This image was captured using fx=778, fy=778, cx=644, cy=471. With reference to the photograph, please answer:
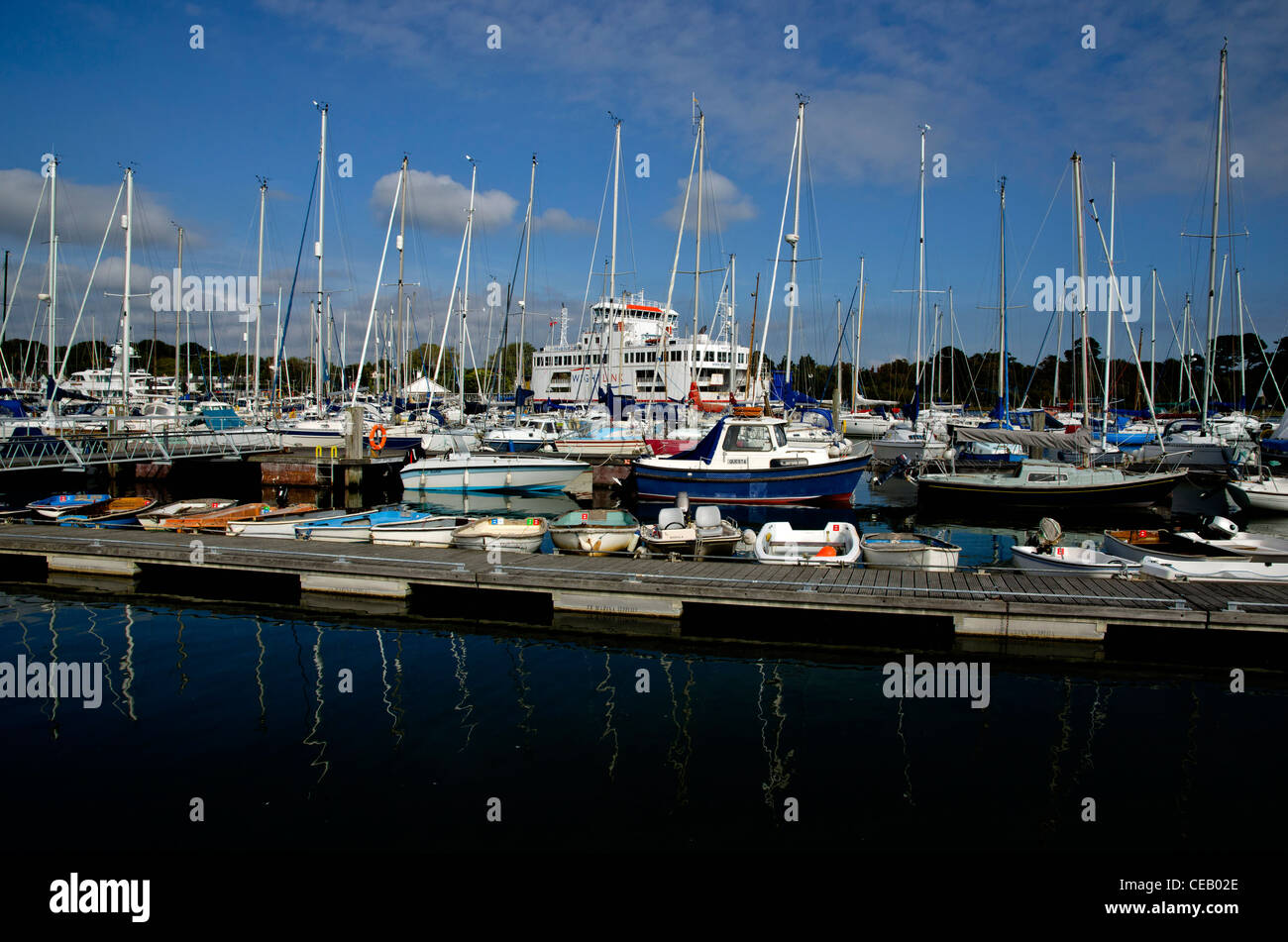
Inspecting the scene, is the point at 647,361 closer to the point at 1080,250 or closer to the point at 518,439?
the point at 518,439

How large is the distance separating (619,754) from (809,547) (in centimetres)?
795

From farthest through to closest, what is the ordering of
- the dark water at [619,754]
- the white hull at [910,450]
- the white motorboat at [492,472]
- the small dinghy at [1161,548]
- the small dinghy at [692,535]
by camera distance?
the white hull at [910,450], the white motorboat at [492,472], the small dinghy at [692,535], the small dinghy at [1161,548], the dark water at [619,754]

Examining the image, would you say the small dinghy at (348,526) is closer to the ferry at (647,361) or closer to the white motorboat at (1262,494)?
the white motorboat at (1262,494)

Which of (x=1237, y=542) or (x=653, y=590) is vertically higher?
(x=1237, y=542)

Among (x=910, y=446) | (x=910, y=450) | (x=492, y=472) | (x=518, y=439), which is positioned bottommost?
(x=492, y=472)

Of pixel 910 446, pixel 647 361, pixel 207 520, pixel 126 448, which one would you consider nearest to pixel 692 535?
pixel 207 520

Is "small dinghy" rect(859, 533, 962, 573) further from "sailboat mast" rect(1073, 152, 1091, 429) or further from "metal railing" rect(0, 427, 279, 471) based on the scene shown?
"metal railing" rect(0, 427, 279, 471)

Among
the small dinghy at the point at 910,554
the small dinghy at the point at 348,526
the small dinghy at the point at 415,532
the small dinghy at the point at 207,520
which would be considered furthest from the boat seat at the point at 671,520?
the small dinghy at the point at 207,520

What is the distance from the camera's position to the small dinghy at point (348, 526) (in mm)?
17438

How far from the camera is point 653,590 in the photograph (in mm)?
13281

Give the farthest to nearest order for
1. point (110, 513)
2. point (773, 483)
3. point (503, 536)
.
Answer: point (773, 483), point (110, 513), point (503, 536)

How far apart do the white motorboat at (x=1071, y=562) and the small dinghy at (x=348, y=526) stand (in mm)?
13048
